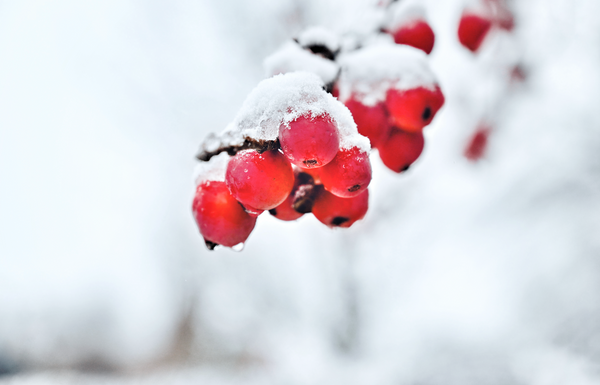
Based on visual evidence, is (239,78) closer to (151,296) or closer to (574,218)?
(151,296)

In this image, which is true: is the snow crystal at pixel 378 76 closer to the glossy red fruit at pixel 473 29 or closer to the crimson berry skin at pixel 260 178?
the crimson berry skin at pixel 260 178

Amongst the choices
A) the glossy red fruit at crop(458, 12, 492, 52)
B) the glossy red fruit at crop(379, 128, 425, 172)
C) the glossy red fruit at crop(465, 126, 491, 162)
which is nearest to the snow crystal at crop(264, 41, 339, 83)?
the glossy red fruit at crop(379, 128, 425, 172)

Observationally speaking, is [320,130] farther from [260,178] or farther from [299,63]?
[299,63]

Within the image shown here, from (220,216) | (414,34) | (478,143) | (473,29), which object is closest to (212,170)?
(220,216)

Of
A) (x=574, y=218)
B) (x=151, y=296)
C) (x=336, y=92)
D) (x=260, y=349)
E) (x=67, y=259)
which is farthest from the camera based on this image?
(x=260, y=349)

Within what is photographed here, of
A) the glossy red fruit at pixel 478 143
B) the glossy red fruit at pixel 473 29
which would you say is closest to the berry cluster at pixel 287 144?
the glossy red fruit at pixel 473 29

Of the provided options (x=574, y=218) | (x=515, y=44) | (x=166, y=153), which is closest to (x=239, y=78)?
(x=166, y=153)

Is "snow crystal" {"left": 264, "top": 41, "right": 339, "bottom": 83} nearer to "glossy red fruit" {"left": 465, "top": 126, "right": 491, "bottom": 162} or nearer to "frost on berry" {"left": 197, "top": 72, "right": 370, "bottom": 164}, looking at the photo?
"frost on berry" {"left": 197, "top": 72, "right": 370, "bottom": 164}
